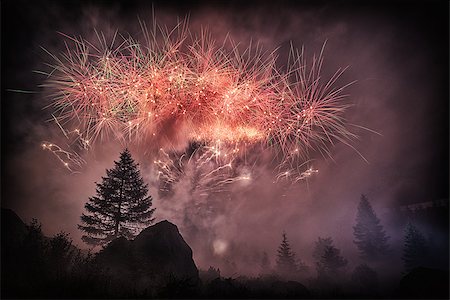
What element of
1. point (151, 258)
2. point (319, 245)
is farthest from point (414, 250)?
point (151, 258)

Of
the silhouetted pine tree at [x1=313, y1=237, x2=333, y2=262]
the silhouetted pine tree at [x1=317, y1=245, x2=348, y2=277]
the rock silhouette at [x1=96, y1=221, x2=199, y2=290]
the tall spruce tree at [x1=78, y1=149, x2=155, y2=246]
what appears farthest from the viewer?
the silhouetted pine tree at [x1=313, y1=237, x2=333, y2=262]

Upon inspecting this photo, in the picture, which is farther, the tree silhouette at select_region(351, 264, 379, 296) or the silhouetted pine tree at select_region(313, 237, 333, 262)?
the silhouetted pine tree at select_region(313, 237, 333, 262)

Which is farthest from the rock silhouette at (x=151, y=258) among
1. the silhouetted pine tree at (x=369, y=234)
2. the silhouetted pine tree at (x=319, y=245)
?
the silhouetted pine tree at (x=319, y=245)

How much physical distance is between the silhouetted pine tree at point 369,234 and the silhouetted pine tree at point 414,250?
575cm

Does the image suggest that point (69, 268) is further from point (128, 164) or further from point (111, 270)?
point (128, 164)

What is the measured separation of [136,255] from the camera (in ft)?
40.4

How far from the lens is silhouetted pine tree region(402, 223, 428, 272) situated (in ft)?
122

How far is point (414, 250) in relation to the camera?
123 ft

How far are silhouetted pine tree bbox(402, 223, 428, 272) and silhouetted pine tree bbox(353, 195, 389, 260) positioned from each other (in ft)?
18.9

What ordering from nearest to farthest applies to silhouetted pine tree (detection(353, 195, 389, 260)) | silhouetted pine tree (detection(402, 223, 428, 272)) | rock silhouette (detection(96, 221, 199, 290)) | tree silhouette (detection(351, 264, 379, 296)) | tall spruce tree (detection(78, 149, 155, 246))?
1. rock silhouette (detection(96, 221, 199, 290))
2. tall spruce tree (detection(78, 149, 155, 246))
3. tree silhouette (detection(351, 264, 379, 296))
4. silhouetted pine tree (detection(402, 223, 428, 272))
5. silhouetted pine tree (detection(353, 195, 389, 260))

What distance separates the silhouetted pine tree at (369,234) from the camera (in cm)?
4388

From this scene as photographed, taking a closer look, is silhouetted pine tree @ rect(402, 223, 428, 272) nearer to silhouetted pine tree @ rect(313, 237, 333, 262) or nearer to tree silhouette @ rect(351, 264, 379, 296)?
tree silhouette @ rect(351, 264, 379, 296)

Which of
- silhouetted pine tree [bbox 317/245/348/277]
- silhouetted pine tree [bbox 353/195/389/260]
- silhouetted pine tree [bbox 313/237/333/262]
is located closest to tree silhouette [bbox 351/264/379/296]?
silhouetted pine tree [bbox 317/245/348/277]

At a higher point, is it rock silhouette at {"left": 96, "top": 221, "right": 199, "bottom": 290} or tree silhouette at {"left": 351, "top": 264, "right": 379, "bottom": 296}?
rock silhouette at {"left": 96, "top": 221, "right": 199, "bottom": 290}
